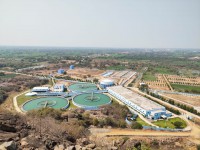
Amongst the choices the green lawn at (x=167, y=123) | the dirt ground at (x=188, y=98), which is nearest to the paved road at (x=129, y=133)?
the green lawn at (x=167, y=123)

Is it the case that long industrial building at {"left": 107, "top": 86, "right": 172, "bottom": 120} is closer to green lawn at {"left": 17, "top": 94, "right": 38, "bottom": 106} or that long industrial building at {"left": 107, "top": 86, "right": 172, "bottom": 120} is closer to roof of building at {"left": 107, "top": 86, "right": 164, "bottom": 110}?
roof of building at {"left": 107, "top": 86, "right": 164, "bottom": 110}

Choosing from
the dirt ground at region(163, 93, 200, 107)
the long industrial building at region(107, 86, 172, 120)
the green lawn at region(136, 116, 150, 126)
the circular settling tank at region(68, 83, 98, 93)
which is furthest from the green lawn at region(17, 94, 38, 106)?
the dirt ground at region(163, 93, 200, 107)

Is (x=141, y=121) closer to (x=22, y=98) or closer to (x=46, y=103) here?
(x=46, y=103)

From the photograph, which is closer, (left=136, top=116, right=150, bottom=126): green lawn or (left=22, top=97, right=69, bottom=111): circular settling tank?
(left=136, top=116, right=150, bottom=126): green lawn

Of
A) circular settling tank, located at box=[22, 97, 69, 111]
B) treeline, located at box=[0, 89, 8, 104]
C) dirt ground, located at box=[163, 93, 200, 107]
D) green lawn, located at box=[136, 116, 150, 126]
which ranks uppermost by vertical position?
treeline, located at box=[0, 89, 8, 104]

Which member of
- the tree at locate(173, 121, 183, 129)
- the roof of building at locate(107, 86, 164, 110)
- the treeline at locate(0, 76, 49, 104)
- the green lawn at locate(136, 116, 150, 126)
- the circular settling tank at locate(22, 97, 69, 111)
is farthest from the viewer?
the treeline at locate(0, 76, 49, 104)

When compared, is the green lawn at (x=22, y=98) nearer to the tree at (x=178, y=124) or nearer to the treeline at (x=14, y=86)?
the treeline at (x=14, y=86)

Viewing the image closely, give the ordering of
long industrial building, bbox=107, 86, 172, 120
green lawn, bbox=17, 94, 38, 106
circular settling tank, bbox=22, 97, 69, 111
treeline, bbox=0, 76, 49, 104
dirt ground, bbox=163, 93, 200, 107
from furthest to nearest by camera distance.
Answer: dirt ground, bbox=163, 93, 200, 107 → treeline, bbox=0, 76, 49, 104 → green lawn, bbox=17, 94, 38, 106 → circular settling tank, bbox=22, 97, 69, 111 → long industrial building, bbox=107, 86, 172, 120

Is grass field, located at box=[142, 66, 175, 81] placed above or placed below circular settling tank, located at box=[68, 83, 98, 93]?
above
